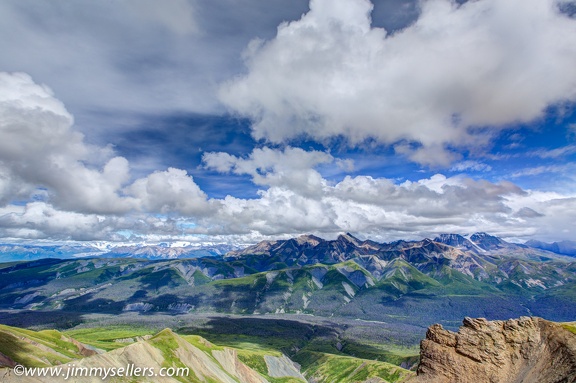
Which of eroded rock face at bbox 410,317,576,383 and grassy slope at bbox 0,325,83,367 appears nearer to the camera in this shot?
eroded rock face at bbox 410,317,576,383

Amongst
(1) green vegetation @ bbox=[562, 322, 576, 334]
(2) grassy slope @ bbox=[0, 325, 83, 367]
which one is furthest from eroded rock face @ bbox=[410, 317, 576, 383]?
(2) grassy slope @ bbox=[0, 325, 83, 367]

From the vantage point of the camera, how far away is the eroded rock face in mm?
75438

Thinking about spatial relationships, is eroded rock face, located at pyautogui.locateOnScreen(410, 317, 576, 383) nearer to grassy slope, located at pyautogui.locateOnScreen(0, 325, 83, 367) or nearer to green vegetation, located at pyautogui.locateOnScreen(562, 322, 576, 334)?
green vegetation, located at pyautogui.locateOnScreen(562, 322, 576, 334)

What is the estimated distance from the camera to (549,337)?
261 feet

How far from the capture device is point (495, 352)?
8350 cm

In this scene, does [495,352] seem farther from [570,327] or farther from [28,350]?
[28,350]

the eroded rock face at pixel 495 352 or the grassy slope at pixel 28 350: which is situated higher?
the eroded rock face at pixel 495 352

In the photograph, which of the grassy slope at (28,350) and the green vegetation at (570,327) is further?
the grassy slope at (28,350)

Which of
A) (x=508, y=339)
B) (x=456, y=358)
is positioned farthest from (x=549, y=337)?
(x=456, y=358)

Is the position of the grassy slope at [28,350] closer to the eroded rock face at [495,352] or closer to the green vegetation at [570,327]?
the eroded rock face at [495,352]

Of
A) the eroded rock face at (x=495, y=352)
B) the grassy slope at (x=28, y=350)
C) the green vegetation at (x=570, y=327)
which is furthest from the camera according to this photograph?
the grassy slope at (x=28, y=350)

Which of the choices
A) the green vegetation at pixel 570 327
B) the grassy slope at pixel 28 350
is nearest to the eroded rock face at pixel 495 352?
the green vegetation at pixel 570 327

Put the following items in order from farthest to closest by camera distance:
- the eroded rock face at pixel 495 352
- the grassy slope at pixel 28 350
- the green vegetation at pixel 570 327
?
the grassy slope at pixel 28 350, the green vegetation at pixel 570 327, the eroded rock face at pixel 495 352

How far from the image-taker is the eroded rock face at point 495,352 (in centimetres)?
7544
